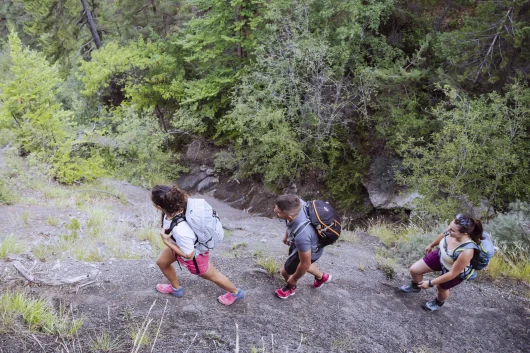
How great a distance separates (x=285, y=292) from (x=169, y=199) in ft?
6.23

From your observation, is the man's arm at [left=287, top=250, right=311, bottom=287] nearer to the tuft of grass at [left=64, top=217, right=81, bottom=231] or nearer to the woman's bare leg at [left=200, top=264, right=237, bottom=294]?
the woman's bare leg at [left=200, top=264, right=237, bottom=294]

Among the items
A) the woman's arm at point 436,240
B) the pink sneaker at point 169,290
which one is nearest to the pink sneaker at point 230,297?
the pink sneaker at point 169,290

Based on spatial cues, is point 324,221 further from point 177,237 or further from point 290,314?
point 177,237

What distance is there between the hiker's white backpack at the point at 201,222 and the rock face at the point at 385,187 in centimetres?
881

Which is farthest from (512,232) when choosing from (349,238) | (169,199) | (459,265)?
(169,199)

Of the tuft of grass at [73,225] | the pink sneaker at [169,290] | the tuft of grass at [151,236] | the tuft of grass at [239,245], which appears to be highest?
the pink sneaker at [169,290]

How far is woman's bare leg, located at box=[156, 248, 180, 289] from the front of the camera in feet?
12.4

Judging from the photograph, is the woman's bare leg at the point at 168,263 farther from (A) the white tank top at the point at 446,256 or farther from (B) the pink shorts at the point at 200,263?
(A) the white tank top at the point at 446,256

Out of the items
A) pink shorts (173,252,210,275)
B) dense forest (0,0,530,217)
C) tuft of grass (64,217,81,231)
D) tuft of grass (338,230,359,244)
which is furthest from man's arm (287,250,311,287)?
dense forest (0,0,530,217)

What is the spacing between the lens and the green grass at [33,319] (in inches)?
124

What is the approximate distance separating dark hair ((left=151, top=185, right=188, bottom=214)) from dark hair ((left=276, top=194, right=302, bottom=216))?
950 mm

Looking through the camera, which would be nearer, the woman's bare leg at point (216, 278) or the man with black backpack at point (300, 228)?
the man with black backpack at point (300, 228)

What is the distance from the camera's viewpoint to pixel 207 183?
15.6 meters

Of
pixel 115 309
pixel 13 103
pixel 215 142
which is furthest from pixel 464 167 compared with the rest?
pixel 13 103
